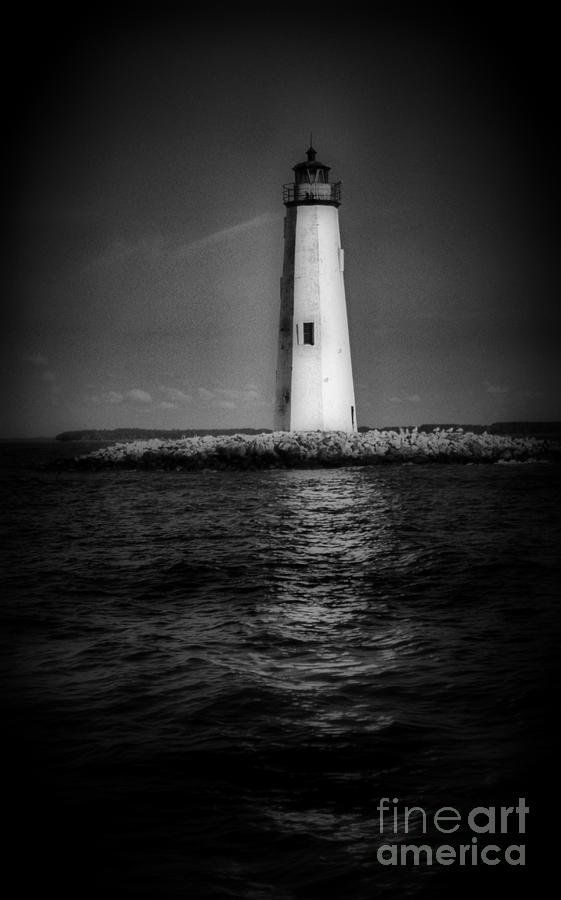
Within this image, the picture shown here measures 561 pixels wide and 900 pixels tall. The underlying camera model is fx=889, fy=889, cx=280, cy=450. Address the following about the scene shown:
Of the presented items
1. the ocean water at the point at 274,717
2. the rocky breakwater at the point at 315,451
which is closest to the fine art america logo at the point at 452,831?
the ocean water at the point at 274,717

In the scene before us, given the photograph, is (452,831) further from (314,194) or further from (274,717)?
(314,194)

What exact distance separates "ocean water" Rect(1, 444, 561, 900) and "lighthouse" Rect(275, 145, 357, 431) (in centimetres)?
1972

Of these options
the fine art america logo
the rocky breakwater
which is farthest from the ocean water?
the rocky breakwater

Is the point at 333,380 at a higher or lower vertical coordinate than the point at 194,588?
higher

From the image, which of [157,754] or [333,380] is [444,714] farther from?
[333,380]

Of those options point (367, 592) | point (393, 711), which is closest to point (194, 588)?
point (367, 592)

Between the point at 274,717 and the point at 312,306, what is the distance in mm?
28690

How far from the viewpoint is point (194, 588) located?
12383mm

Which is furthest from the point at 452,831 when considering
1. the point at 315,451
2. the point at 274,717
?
the point at 315,451

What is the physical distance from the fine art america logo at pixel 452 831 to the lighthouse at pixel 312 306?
2969cm

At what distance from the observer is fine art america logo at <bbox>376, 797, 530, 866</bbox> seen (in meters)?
4.91

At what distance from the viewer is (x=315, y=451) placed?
34.3 metres

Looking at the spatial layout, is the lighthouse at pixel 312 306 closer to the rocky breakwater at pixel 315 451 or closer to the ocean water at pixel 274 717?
the rocky breakwater at pixel 315 451

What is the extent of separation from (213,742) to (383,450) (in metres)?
31.1
